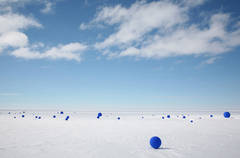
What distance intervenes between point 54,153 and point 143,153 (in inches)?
142

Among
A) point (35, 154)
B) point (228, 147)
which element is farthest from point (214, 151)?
point (35, 154)

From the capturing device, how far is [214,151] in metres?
7.02

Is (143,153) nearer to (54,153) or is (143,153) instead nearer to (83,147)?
(83,147)

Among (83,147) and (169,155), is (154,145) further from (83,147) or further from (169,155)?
(83,147)

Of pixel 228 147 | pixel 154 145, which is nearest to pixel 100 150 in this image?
pixel 154 145

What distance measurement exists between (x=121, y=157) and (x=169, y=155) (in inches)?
73.7

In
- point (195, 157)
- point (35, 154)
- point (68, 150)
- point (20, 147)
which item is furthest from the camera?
point (20, 147)

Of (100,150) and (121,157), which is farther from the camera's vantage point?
(100,150)

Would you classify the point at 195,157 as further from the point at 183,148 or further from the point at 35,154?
the point at 35,154

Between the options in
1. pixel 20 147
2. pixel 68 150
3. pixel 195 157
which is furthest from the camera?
pixel 20 147

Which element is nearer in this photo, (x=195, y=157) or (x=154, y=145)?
(x=195, y=157)

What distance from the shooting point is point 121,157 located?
20.5ft

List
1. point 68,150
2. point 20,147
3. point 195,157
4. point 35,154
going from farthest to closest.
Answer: point 20,147 → point 68,150 → point 35,154 → point 195,157

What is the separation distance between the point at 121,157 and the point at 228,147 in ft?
16.9
